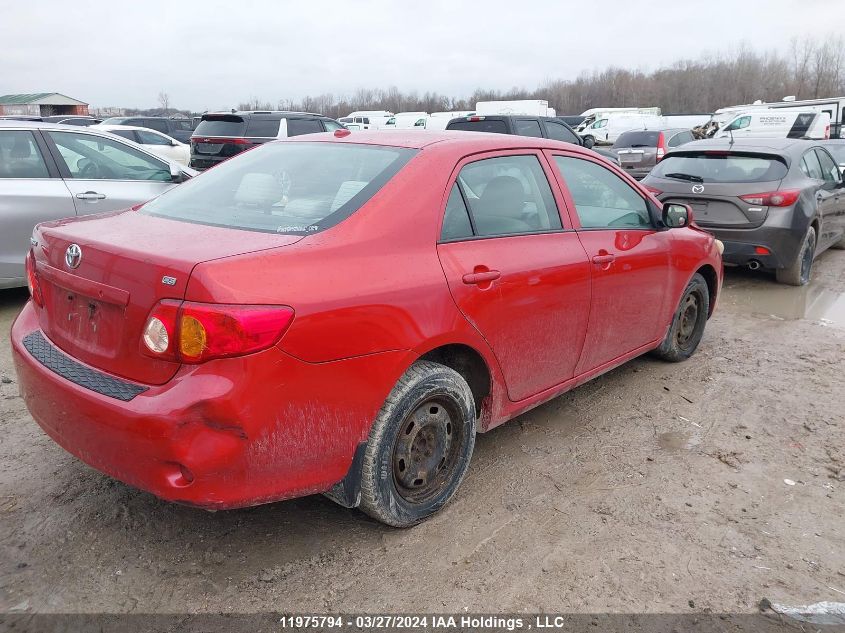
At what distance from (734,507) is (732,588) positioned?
2.08ft

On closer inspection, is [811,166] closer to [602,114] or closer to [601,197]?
[601,197]

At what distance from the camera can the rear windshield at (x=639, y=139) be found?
19047mm

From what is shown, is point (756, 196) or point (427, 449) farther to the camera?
point (756, 196)

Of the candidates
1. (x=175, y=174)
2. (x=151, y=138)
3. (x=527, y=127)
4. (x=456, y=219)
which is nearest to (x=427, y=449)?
(x=456, y=219)

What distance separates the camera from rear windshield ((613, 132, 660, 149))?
62.5 ft

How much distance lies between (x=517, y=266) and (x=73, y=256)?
74.4 inches

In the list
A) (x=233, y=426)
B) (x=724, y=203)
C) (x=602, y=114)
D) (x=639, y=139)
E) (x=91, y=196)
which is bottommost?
(x=233, y=426)

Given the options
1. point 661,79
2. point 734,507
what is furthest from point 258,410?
point 661,79

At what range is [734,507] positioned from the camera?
10.5ft

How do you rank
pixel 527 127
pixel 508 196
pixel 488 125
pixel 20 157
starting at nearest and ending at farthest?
pixel 508 196 < pixel 20 157 < pixel 488 125 < pixel 527 127

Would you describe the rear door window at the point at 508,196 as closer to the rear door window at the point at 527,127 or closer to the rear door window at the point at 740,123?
the rear door window at the point at 527,127

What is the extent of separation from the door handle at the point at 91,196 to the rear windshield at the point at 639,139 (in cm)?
1611

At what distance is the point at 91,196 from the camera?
6195mm

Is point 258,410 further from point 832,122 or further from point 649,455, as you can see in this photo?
point 832,122
